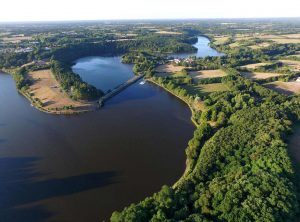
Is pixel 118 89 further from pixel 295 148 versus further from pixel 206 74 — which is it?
pixel 295 148

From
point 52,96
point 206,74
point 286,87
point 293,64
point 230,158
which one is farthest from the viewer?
point 293,64

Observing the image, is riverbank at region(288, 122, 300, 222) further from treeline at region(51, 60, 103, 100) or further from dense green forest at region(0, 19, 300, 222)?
treeline at region(51, 60, 103, 100)

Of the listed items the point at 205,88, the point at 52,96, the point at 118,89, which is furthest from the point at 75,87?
the point at 205,88

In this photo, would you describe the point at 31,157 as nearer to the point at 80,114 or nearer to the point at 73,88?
the point at 80,114

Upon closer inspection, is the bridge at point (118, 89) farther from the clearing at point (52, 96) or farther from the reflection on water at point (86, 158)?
the clearing at point (52, 96)

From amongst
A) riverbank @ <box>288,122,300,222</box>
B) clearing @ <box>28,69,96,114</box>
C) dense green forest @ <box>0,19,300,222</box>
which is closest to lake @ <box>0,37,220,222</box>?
clearing @ <box>28,69,96,114</box>

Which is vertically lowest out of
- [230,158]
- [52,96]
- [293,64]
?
[293,64]

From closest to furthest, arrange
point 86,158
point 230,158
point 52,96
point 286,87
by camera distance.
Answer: point 230,158 → point 86,158 → point 52,96 → point 286,87

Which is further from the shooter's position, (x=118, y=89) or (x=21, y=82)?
(x=21, y=82)

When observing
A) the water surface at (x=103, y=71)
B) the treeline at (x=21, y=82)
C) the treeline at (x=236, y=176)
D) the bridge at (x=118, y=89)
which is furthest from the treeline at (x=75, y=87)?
the treeline at (x=236, y=176)
